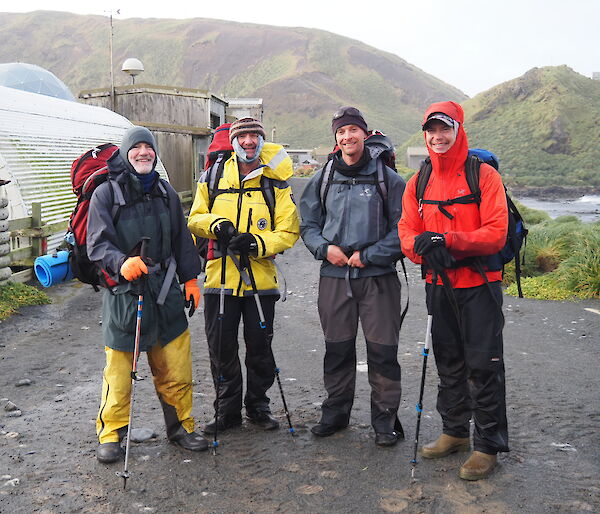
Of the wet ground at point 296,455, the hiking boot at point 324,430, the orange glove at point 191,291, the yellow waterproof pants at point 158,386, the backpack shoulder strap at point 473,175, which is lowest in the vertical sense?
the wet ground at point 296,455

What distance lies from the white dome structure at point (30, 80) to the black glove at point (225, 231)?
19.4 meters

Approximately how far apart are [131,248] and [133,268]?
0.30 meters

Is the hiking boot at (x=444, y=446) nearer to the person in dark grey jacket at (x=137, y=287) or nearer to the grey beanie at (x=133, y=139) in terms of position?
the person in dark grey jacket at (x=137, y=287)

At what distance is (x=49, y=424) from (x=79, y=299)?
5372mm

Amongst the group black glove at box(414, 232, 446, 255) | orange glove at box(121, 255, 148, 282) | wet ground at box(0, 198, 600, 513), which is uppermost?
black glove at box(414, 232, 446, 255)

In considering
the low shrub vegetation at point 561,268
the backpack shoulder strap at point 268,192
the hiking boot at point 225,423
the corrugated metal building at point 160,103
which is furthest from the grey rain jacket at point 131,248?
the corrugated metal building at point 160,103

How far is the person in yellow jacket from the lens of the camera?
4.73 metres

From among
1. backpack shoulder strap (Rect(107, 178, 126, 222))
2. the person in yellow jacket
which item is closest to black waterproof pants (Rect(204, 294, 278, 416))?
the person in yellow jacket

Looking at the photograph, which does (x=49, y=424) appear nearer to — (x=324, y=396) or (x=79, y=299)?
(x=324, y=396)

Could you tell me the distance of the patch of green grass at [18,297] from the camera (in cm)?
920

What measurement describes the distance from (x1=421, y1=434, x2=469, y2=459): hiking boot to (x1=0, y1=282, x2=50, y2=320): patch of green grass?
6.63 meters

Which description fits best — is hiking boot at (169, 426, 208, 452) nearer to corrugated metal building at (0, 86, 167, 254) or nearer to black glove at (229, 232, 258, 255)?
black glove at (229, 232, 258, 255)

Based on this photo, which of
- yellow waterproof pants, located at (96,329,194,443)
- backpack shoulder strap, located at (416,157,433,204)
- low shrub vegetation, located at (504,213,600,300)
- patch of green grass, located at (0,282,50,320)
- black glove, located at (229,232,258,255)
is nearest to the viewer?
backpack shoulder strap, located at (416,157,433,204)

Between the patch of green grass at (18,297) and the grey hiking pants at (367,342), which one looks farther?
the patch of green grass at (18,297)
